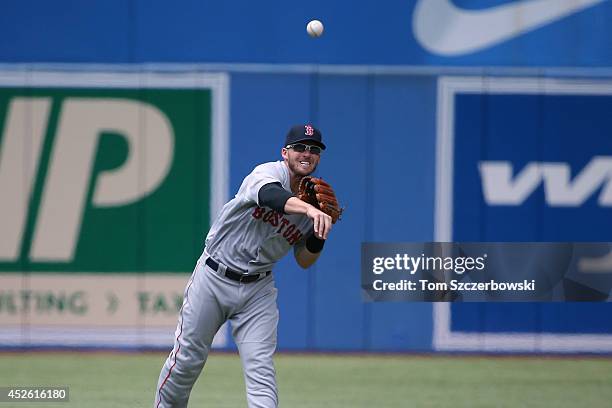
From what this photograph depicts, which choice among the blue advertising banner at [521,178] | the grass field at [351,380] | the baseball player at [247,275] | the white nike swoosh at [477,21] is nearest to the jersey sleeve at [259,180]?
the baseball player at [247,275]

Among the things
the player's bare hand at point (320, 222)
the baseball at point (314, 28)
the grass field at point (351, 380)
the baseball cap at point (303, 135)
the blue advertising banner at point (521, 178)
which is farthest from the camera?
the blue advertising banner at point (521, 178)

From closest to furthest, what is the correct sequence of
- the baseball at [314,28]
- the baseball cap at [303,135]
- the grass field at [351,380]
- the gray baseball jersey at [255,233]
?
the baseball cap at [303,135]
the gray baseball jersey at [255,233]
the grass field at [351,380]
the baseball at [314,28]

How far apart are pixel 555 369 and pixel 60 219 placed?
424cm

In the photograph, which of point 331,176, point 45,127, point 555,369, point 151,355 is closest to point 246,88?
point 331,176

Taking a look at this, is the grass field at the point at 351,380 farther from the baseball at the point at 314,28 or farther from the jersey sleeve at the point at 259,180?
the baseball at the point at 314,28

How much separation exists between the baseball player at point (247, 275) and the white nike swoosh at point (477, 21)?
403cm

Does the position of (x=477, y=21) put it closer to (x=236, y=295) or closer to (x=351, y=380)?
(x=351, y=380)

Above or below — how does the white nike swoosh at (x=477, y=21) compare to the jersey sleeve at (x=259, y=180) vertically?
above

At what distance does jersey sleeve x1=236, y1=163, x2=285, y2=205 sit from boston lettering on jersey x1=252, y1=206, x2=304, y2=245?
137 millimetres

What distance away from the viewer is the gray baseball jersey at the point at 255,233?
5500 millimetres

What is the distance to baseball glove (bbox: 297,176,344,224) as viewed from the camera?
5320 millimetres

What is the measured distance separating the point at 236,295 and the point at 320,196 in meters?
0.72

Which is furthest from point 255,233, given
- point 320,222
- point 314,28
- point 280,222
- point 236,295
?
point 314,28

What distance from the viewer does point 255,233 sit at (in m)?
5.59
